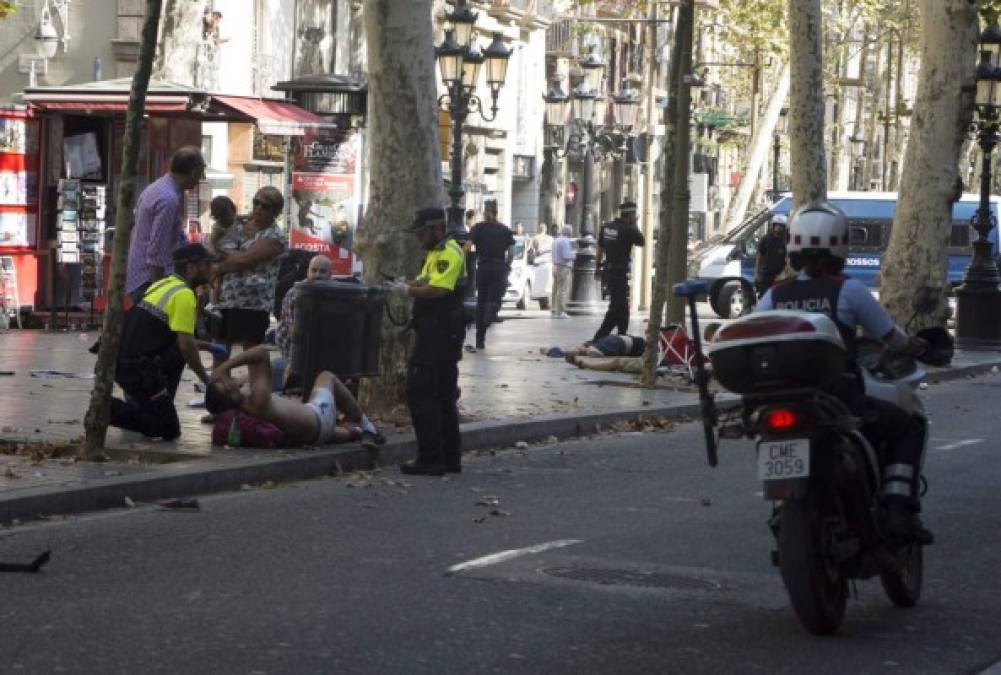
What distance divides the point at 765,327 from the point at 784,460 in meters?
0.46

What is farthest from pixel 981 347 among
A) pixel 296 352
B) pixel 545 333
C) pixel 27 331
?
pixel 296 352

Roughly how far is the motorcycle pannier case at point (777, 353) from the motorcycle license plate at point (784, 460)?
195 mm

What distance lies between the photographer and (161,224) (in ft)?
50.9

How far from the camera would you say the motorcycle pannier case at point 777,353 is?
25.5 feet

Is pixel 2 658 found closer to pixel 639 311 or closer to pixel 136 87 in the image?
pixel 136 87

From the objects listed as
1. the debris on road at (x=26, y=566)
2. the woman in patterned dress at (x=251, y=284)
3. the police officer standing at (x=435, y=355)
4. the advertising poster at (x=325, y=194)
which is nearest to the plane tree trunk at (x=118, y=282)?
the woman in patterned dress at (x=251, y=284)

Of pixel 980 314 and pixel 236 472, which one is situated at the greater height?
pixel 236 472

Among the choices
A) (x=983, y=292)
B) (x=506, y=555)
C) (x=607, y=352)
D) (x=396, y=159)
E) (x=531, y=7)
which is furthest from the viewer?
(x=531, y=7)

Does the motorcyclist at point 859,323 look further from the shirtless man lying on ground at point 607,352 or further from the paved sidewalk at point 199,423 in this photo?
the shirtless man lying on ground at point 607,352

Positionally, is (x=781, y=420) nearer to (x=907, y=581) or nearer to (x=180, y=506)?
(x=907, y=581)

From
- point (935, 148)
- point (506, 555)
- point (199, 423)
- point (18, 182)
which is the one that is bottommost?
point (199, 423)

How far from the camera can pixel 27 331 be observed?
26562 millimetres

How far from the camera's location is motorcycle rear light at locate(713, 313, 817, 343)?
7.78m

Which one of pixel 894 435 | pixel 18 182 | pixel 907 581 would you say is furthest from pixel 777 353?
pixel 18 182
